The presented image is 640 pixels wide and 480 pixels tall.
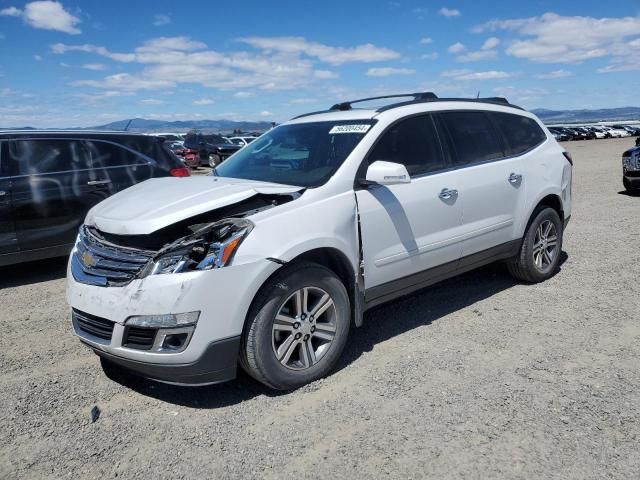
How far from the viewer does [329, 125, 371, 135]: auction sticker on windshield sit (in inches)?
156

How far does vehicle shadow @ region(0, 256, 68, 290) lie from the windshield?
10.4 ft

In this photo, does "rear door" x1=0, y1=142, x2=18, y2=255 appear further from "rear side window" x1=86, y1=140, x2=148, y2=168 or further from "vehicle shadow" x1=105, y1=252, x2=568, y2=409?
"vehicle shadow" x1=105, y1=252, x2=568, y2=409

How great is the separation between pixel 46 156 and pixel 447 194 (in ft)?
15.1

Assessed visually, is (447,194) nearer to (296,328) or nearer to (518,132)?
(518,132)

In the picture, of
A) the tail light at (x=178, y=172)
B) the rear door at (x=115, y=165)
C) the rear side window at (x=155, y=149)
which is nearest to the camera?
the rear door at (x=115, y=165)

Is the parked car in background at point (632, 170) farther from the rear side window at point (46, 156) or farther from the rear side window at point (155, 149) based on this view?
the rear side window at point (46, 156)

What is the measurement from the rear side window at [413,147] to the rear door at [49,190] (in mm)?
3880

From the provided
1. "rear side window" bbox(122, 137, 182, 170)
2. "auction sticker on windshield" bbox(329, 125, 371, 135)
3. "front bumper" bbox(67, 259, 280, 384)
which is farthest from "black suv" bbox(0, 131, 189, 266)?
"auction sticker on windshield" bbox(329, 125, 371, 135)

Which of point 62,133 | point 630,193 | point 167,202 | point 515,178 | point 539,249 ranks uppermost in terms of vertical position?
point 62,133

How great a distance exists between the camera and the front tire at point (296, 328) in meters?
3.13

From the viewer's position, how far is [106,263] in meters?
3.21

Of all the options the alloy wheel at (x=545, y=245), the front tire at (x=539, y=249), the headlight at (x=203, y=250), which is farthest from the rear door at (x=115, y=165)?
the alloy wheel at (x=545, y=245)

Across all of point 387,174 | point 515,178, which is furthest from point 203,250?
point 515,178

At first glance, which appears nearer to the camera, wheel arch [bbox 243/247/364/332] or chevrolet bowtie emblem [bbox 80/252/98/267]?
chevrolet bowtie emblem [bbox 80/252/98/267]
